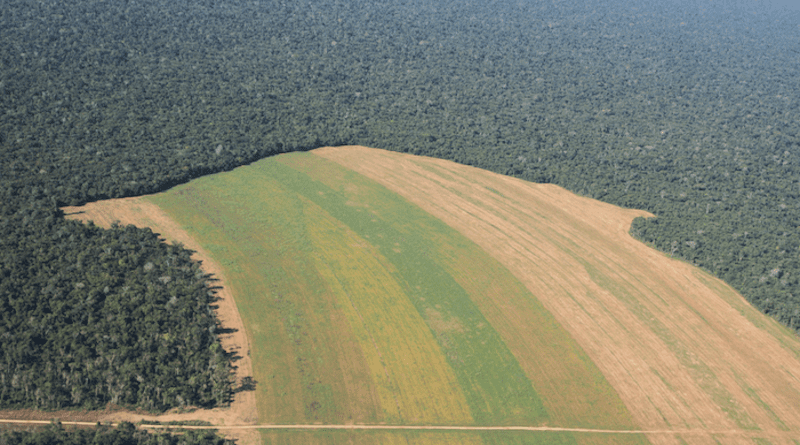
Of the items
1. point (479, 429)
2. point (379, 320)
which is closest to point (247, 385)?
point (379, 320)

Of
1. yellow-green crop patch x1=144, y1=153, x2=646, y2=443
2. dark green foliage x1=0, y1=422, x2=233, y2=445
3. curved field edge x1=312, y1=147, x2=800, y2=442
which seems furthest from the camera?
curved field edge x1=312, y1=147, x2=800, y2=442

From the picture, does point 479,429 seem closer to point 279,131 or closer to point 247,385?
point 247,385

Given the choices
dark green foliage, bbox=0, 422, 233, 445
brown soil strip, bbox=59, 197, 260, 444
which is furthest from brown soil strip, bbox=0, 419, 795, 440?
dark green foliage, bbox=0, 422, 233, 445

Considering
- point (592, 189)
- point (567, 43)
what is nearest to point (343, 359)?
point (592, 189)

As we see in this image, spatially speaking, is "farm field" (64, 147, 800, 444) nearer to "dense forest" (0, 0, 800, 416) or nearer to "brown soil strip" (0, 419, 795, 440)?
"brown soil strip" (0, 419, 795, 440)

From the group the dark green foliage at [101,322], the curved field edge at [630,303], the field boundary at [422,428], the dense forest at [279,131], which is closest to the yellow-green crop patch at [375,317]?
the field boundary at [422,428]
